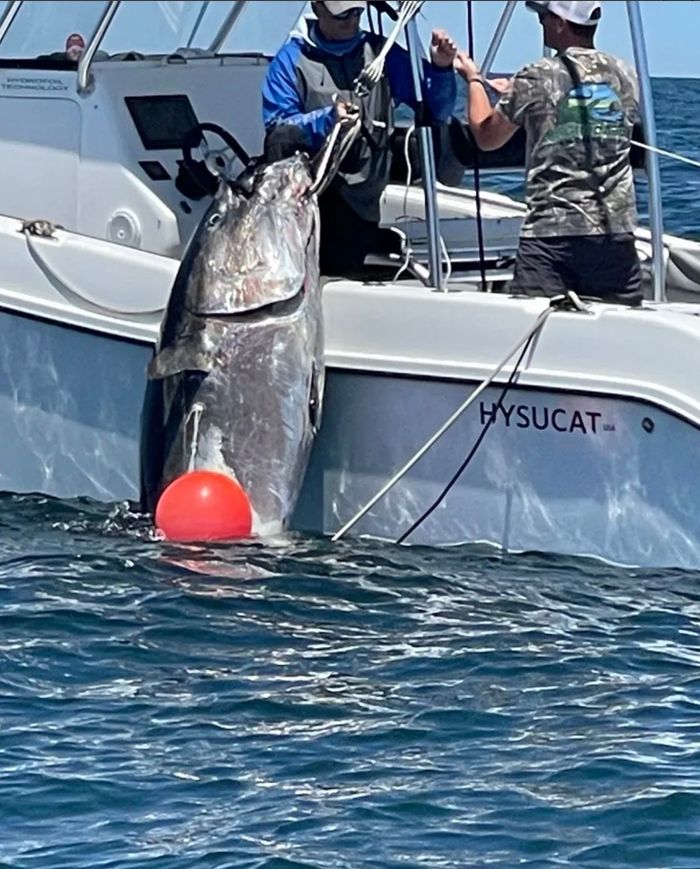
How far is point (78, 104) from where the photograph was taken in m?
7.63

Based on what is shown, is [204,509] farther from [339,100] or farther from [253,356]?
[339,100]

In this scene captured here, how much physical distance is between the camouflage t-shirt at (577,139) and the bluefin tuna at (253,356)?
80cm

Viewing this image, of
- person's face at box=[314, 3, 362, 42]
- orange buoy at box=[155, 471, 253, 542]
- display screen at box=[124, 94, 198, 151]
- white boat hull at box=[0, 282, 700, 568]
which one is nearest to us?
white boat hull at box=[0, 282, 700, 568]

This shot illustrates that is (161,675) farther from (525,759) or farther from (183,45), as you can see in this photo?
(183,45)

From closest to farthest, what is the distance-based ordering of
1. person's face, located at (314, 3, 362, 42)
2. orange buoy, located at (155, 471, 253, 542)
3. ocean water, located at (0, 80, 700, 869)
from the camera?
ocean water, located at (0, 80, 700, 869) < orange buoy, located at (155, 471, 253, 542) < person's face, located at (314, 3, 362, 42)

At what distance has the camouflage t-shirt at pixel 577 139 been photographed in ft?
21.0

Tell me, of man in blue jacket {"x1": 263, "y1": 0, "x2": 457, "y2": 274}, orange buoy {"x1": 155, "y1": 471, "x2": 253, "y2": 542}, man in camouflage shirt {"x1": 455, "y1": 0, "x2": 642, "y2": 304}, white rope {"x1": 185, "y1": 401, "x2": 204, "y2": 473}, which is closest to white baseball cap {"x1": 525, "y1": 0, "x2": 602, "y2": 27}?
man in camouflage shirt {"x1": 455, "y1": 0, "x2": 642, "y2": 304}

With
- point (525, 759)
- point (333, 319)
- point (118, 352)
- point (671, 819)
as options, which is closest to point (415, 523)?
point (333, 319)

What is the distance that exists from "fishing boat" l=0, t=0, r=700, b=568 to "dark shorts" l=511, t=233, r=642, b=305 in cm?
12

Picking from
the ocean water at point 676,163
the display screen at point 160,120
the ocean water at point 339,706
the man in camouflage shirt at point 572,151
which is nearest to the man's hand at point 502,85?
the man in camouflage shirt at point 572,151

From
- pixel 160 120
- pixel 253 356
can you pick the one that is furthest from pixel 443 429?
pixel 160 120

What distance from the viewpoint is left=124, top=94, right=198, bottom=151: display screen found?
771 cm

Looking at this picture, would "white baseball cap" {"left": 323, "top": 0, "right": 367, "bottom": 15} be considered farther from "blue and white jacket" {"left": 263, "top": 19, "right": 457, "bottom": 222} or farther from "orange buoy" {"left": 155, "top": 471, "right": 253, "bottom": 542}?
"orange buoy" {"left": 155, "top": 471, "right": 253, "bottom": 542}

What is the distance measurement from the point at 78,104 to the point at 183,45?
1130 millimetres
